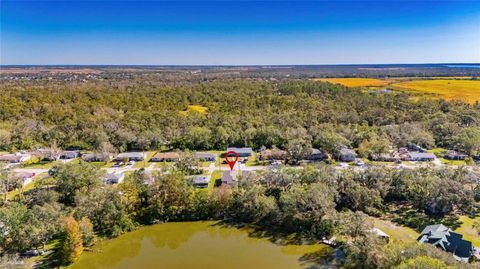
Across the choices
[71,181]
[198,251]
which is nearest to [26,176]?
[71,181]

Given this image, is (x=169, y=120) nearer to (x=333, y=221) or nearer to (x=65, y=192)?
(x=65, y=192)

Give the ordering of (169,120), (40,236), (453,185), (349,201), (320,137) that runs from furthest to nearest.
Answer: (169,120)
(320,137)
(349,201)
(453,185)
(40,236)

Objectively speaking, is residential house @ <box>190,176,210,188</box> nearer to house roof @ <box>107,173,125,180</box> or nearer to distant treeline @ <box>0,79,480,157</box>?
house roof @ <box>107,173,125,180</box>

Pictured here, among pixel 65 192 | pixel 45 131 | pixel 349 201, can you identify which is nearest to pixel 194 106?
pixel 45 131

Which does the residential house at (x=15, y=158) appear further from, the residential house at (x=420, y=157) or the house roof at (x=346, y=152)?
the residential house at (x=420, y=157)

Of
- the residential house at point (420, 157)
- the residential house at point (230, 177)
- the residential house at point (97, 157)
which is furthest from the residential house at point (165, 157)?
the residential house at point (420, 157)

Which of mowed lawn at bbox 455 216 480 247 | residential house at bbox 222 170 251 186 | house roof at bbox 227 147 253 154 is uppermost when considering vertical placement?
house roof at bbox 227 147 253 154

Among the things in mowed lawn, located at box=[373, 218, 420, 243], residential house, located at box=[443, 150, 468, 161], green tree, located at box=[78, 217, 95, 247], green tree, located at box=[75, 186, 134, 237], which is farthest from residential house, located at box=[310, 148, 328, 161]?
green tree, located at box=[78, 217, 95, 247]
